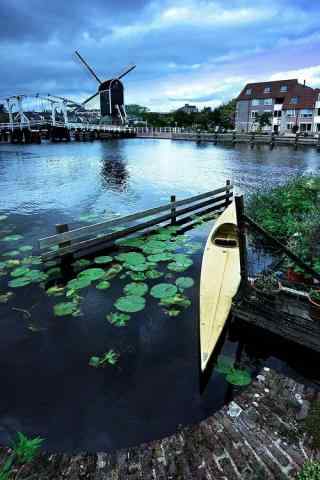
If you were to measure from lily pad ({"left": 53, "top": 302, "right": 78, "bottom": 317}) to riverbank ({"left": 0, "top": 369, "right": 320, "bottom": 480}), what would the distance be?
2.79 metres

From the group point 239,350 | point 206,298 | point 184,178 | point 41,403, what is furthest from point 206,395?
point 184,178

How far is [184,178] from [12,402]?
1780cm

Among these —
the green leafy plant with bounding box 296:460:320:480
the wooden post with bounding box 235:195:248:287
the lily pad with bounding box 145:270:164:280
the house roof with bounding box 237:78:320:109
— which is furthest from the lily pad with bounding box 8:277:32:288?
the house roof with bounding box 237:78:320:109

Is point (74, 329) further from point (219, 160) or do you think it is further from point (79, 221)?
point (219, 160)

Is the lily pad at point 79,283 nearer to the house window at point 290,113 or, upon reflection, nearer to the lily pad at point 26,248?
the lily pad at point 26,248

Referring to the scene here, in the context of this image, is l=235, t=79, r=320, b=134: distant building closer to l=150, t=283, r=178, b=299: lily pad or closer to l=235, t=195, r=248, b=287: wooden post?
l=150, t=283, r=178, b=299: lily pad

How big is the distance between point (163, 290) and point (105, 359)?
2.02m

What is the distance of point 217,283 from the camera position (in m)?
5.41

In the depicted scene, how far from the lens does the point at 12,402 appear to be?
12.6 feet

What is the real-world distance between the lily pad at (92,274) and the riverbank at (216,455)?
4.04 metres

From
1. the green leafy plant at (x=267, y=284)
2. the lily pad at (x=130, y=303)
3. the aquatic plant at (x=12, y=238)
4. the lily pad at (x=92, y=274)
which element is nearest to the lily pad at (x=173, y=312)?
the lily pad at (x=130, y=303)

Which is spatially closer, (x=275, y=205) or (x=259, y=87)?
(x=275, y=205)

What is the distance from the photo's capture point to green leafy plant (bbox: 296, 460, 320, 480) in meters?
2.39

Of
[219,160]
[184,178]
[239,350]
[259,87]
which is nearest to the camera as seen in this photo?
[239,350]
